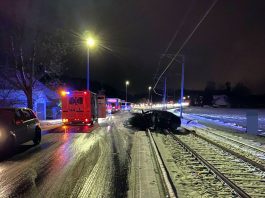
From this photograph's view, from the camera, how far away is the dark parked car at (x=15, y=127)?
13.2m

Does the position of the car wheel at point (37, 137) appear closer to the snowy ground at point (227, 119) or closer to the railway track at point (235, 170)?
the railway track at point (235, 170)

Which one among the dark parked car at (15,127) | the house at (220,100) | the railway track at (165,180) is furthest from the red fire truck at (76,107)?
the house at (220,100)

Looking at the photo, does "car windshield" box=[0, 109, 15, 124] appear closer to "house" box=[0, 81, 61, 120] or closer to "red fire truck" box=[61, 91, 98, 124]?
"red fire truck" box=[61, 91, 98, 124]

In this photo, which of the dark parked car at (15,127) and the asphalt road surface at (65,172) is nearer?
the asphalt road surface at (65,172)

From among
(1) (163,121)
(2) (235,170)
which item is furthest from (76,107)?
(2) (235,170)

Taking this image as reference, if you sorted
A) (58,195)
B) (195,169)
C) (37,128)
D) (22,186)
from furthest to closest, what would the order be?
(37,128) → (195,169) → (22,186) → (58,195)

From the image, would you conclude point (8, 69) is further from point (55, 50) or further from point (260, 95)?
point (260, 95)

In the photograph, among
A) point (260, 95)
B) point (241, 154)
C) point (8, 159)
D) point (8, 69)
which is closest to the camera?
point (8, 159)

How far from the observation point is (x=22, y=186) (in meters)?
8.47

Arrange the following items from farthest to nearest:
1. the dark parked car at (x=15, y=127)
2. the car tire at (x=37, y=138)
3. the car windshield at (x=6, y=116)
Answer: the car tire at (x=37, y=138), the car windshield at (x=6, y=116), the dark parked car at (x=15, y=127)

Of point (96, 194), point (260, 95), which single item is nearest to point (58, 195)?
point (96, 194)

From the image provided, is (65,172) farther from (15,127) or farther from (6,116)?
(6,116)

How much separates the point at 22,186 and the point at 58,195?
→ 1296 mm

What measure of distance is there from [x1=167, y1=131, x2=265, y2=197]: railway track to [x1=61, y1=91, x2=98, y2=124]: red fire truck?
1326cm
